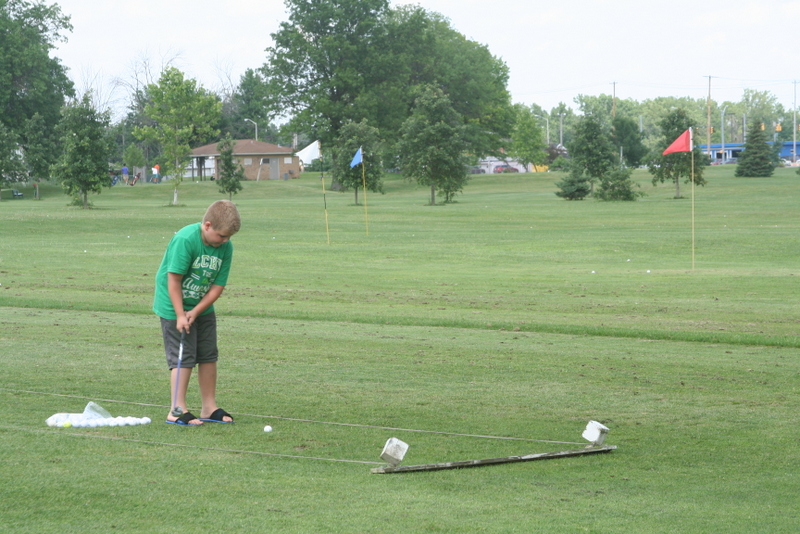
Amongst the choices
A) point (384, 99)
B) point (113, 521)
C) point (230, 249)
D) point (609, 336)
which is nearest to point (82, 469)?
point (113, 521)

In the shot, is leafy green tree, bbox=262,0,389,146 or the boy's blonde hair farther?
leafy green tree, bbox=262,0,389,146

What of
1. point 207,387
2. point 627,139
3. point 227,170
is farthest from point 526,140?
point 207,387

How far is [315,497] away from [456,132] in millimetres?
61462

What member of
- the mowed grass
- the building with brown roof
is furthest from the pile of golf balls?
the building with brown roof

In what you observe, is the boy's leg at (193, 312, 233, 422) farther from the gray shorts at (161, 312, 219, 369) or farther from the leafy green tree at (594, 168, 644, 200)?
the leafy green tree at (594, 168, 644, 200)

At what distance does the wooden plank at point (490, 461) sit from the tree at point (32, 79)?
276 ft

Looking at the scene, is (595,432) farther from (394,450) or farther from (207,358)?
(207,358)

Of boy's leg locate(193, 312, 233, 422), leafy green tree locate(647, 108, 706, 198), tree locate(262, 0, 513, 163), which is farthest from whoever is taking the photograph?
tree locate(262, 0, 513, 163)

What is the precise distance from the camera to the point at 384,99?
307ft

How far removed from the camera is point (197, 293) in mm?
7430

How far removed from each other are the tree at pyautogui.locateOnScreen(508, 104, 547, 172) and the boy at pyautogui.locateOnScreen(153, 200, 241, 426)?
11412cm

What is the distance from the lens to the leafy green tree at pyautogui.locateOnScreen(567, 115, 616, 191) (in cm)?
6950

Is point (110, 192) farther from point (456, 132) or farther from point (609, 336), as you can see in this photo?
point (609, 336)

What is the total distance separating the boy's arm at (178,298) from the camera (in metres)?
7.23
